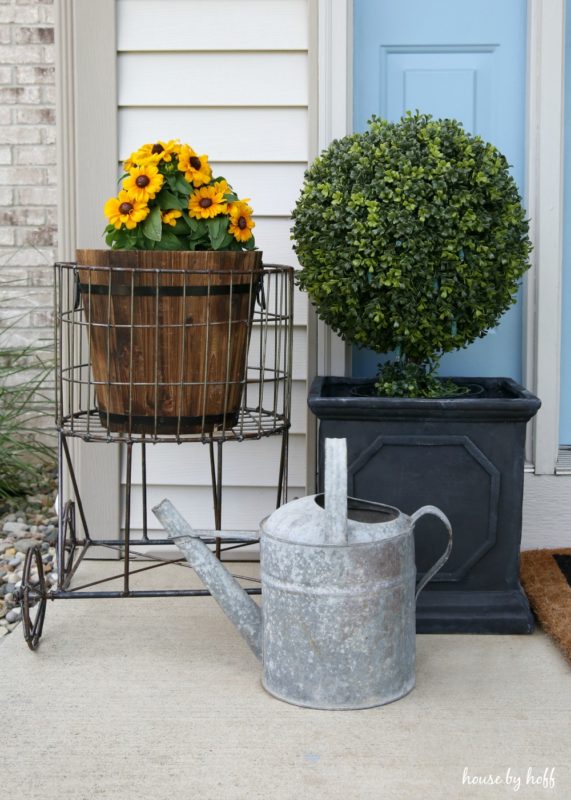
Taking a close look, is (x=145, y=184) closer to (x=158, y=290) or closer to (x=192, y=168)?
(x=192, y=168)

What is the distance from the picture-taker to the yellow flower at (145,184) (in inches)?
79.4

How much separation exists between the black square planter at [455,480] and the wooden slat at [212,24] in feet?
3.54

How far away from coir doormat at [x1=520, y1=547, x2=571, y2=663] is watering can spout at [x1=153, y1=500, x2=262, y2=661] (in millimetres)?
670

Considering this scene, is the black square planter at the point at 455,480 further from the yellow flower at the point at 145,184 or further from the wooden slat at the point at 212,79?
the wooden slat at the point at 212,79

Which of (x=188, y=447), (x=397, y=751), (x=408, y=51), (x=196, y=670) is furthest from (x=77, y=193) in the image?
(x=397, y=751)

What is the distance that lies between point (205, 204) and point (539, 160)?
3.41 ft

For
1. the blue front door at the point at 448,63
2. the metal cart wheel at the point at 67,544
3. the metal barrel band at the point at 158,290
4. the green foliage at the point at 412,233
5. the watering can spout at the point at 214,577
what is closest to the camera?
the watering can spout at the point at 214,577

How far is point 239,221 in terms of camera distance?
211 centimetres

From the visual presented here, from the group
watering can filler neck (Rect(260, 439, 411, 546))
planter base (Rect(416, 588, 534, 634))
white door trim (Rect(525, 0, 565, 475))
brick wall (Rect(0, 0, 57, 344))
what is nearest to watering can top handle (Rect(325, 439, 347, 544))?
watering can filler neck (Rect(260, 439, 411, 546))

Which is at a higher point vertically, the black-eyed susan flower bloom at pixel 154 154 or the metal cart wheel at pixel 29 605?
the black-eyed susan flower bloom at pixel 154 154

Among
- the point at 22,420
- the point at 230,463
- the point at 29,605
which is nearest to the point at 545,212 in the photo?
the point at 230,463

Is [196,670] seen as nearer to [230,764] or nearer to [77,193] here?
[230,764]

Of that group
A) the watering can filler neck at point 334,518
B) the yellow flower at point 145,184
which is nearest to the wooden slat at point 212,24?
the yellow flower at point 145,184
